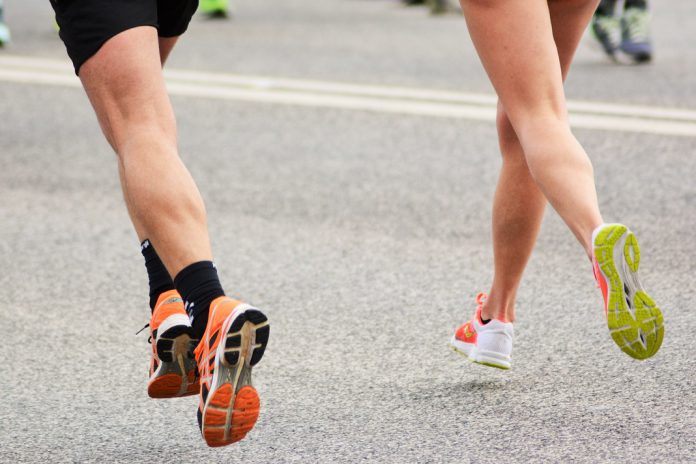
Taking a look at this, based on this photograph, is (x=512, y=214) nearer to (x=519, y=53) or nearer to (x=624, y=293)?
(x=519, y=53)

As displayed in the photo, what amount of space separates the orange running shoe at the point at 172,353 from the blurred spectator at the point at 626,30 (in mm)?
7144

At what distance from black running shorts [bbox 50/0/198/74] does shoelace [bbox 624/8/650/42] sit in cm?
711

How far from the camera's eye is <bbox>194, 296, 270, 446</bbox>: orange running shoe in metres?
2.66

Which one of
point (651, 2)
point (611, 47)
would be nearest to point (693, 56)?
point (611, 47)

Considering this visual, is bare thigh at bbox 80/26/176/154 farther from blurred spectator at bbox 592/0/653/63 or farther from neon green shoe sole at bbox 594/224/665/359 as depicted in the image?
blurred spectator at bbox 592/0/653/63

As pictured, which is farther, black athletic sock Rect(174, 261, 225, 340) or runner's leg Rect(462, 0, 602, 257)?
Result: runner's leg Rect(462, 0, 602, 257)

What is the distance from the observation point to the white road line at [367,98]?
7.42m

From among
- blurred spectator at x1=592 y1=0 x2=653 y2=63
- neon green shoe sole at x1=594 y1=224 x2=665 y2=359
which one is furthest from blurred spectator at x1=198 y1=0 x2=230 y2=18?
neon green shoe sole at x1=594 y1=224 x2=665 y2=359

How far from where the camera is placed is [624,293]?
2795 mm

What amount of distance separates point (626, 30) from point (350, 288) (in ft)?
18.9

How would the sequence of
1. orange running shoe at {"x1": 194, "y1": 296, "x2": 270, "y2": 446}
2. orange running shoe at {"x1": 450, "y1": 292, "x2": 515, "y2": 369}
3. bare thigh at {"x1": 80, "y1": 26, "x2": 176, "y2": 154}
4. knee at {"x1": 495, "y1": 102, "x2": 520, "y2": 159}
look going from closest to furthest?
orange running shoe at {"x1": 194, "y1": 296, "x2": 270, "y2": 446} < bare thigh at {"x1": 80, "y1": 26, "x2": 176, "y2": 154} < knee at {"x1": 495, "y1": 102, "x2": 520, "y2": 159} < orange running shoe at {"x1": 450, "y1": 292, "x2": 515, "y2": 369}

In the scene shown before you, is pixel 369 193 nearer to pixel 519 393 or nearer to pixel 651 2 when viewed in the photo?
pixel 519 393

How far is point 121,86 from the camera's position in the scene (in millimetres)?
2902

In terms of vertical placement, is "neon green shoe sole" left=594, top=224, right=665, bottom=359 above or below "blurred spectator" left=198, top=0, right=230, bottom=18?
above
